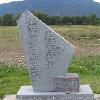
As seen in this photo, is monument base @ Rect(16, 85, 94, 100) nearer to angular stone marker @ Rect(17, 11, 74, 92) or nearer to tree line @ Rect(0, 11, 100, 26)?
angular stone marker @ Rect(17, 11, 74, 92)

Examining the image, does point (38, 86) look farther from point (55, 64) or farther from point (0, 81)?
point (0, 81)

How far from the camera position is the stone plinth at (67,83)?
1003 cm

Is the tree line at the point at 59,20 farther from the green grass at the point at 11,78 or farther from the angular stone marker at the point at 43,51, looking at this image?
the angular stone marker at the point at 43,51

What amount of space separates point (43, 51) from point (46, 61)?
241mm

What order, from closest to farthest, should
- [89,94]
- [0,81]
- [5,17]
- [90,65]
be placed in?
1. [89,94]
2. [0,81]
3. [90,65]
4. [5,17]

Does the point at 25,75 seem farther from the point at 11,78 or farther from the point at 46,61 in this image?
the point at 46,61

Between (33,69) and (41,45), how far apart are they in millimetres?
594

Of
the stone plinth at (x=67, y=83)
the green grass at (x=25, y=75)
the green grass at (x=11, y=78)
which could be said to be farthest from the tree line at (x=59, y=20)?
the stone plinth at (x=67, y=83)

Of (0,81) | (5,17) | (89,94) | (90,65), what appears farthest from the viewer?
(5,17)

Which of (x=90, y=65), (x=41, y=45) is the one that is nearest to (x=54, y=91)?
(x=41, y=45)

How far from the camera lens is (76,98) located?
9.95 meters

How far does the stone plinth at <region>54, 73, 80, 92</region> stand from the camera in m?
10.0

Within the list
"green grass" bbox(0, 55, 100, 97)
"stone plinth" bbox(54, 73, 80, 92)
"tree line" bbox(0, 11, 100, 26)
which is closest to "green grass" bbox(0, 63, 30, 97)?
"green grass" bbox(0, 55, 100, 97)

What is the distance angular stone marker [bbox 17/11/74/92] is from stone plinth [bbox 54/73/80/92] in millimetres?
145
